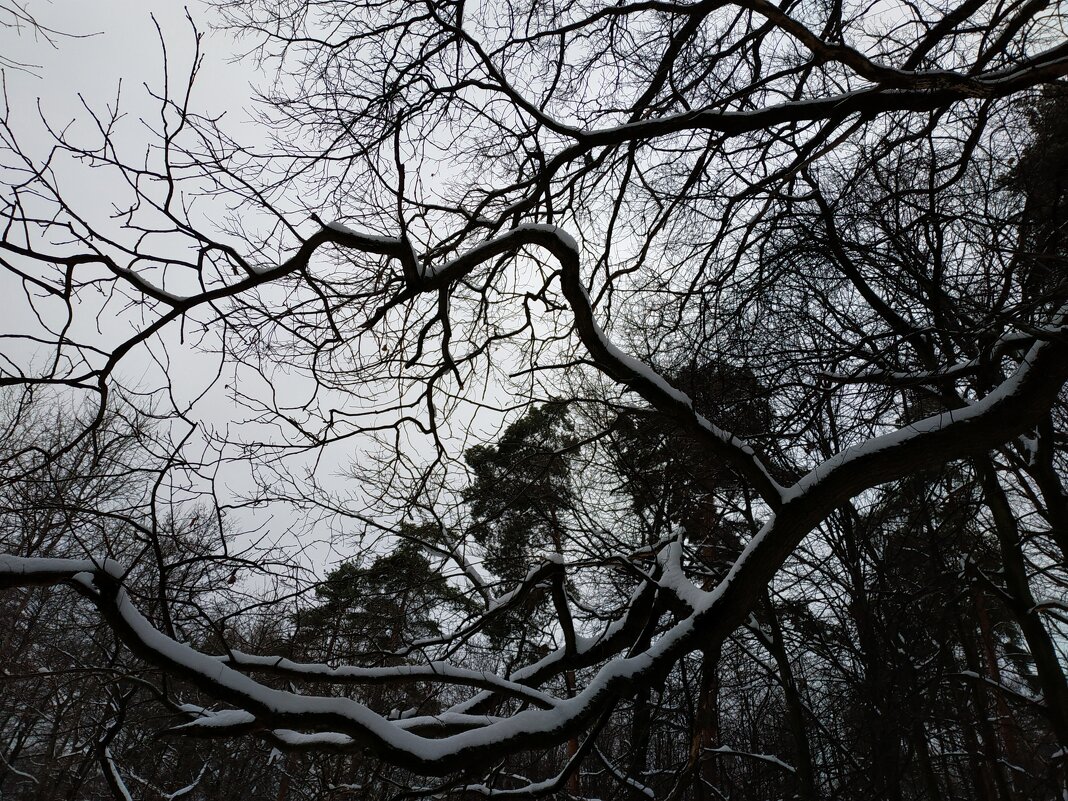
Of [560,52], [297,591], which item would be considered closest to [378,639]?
[297,591]

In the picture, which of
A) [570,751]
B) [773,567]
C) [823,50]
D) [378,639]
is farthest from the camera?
[570,751]

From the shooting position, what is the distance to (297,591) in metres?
3.71

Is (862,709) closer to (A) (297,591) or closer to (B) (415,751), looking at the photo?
(B) (415,751)

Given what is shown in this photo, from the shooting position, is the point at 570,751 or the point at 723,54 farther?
the point at 570,751

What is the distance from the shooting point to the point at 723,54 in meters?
4.14

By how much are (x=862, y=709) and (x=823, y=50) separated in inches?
236

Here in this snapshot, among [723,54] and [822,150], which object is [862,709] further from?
[723,54]

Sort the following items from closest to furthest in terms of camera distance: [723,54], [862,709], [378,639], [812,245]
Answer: [723,54] < [378,639] < [812,245] < [862,709]

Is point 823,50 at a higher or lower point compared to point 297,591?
higher

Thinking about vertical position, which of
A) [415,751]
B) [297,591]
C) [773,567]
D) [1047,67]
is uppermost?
[1047,67]

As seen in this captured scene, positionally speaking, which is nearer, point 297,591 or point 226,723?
point 226,723

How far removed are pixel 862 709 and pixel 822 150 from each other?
540 cm

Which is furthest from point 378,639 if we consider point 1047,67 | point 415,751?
point 1047,67

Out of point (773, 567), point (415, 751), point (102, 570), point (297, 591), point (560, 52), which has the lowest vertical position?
point (415, 751)
